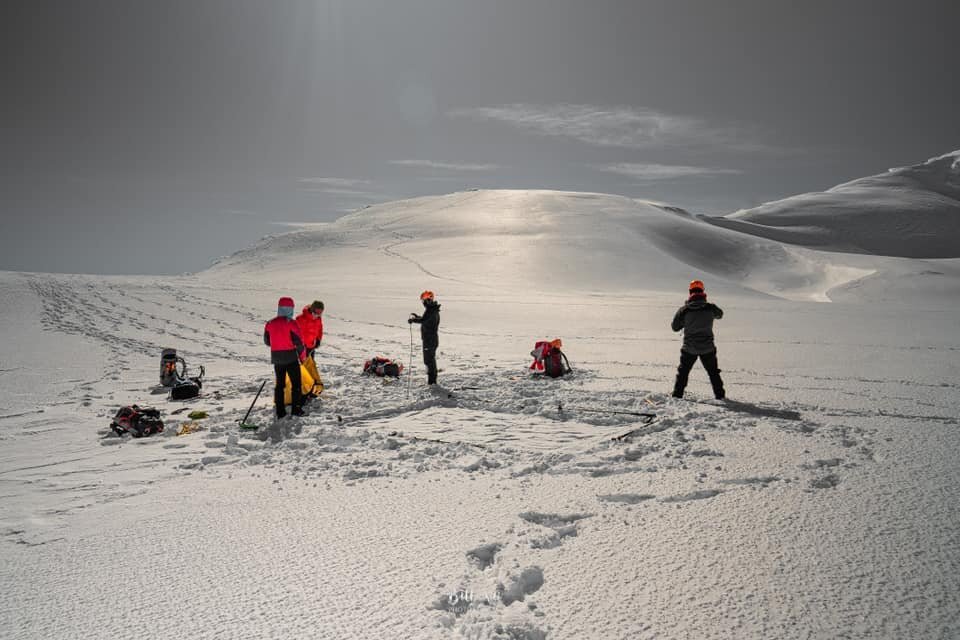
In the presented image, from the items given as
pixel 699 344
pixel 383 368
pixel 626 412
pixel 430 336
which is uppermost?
pixel 430 336

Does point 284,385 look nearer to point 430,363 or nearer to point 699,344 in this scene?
point 430,363

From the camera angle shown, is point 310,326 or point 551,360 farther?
point 551,360

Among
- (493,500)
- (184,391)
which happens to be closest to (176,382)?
(184,391)

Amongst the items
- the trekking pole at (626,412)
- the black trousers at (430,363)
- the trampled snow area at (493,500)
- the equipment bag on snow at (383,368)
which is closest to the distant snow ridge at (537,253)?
the equipment bag on snow at (383,368)

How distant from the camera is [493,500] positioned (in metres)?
5.06

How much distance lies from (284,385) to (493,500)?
4778 mm

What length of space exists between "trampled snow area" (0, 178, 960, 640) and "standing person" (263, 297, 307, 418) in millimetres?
604

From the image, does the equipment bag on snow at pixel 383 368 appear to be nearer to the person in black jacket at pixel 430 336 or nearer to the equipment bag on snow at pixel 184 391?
the person in black jacket at pixel 430 336

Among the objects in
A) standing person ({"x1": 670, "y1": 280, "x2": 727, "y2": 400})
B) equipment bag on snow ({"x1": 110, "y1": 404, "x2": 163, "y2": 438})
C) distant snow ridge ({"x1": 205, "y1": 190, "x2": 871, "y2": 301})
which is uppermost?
distant snow ridge ({"x1": 205, "y1": 190, "x2": 871, "y2": 301})

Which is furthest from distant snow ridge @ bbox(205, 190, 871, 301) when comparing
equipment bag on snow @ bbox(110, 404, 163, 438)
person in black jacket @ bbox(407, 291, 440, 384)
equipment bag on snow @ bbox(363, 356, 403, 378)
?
equipment bag on snow @ bbox(110, 404, 163, 438)

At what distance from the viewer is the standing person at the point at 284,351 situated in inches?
324

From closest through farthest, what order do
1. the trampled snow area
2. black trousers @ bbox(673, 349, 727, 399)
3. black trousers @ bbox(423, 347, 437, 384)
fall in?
the trampled snow area < black trousers @ bbox(673, 349, 727, 399) < black trousers @ bbox(423, 347, 437, 384)

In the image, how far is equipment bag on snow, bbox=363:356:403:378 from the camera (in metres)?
11.3

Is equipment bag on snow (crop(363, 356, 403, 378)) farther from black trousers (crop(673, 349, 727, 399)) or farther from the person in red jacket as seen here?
black trousers (crop(673, 349, 727, 399))
